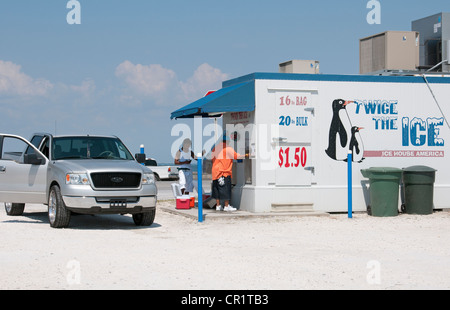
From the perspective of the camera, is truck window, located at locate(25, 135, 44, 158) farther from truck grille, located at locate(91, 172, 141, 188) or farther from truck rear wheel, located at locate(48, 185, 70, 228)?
truck grille, located at locate(91, 172, 141, 188)

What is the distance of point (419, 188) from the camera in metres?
16.5

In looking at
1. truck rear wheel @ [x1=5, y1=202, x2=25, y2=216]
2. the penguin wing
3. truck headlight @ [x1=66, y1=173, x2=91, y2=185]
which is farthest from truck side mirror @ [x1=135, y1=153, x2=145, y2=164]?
the penguin wing

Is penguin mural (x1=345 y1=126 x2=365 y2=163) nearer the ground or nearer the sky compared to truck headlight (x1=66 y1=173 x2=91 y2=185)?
nearer the sky

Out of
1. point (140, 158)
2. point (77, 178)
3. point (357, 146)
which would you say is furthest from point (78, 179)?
point (357, 146)

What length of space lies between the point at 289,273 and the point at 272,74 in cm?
851

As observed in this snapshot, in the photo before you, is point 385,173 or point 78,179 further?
point 385,173

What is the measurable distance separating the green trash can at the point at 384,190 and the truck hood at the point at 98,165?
564cm

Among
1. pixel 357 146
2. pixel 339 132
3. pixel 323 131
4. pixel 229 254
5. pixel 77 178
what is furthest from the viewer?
pixel 357 146

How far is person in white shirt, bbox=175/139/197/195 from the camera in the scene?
1799 cm

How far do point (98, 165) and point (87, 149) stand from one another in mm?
1295

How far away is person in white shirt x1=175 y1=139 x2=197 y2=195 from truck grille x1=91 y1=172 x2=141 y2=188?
4.62 meters

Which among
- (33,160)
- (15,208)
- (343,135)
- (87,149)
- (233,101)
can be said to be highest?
(233,101)

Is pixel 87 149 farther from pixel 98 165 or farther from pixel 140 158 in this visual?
pixel 98 165

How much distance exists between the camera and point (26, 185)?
14.4 m
